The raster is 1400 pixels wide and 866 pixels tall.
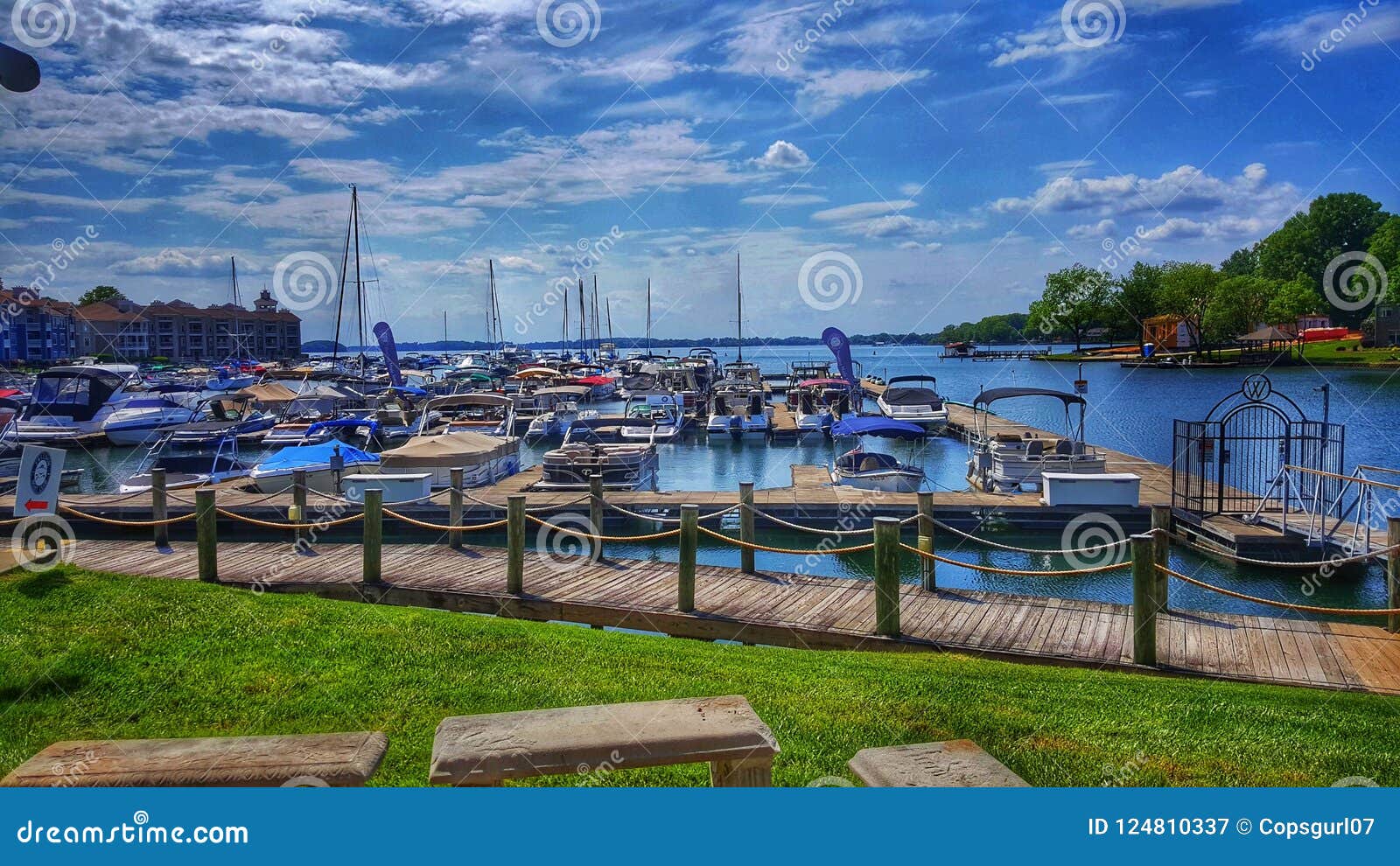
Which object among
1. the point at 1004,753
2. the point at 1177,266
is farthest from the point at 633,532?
the point at 1177,266

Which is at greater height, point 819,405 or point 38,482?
point 38,482

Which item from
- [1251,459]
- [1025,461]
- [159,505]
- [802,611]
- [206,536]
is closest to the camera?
[802,611]

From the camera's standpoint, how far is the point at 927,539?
494 inches

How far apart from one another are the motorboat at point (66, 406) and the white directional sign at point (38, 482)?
1364 inches

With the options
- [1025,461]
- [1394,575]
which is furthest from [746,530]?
[1025,461]

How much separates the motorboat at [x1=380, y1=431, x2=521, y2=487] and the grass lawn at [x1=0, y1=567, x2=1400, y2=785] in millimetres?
14336

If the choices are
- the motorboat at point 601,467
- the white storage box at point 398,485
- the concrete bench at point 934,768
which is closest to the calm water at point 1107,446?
the motorboat at point 601,467

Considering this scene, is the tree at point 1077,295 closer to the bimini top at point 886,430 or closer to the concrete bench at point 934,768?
the bimini top at point 886,430

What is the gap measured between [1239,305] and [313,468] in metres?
112

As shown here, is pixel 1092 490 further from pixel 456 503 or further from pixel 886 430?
pixel 456 503

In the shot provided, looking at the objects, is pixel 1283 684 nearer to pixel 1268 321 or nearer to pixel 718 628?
pixel 718 628

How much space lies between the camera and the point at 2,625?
28.4ft

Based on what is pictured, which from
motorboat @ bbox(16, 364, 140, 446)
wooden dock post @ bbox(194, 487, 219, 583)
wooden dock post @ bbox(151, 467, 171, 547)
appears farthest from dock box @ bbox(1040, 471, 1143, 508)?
motorboat @ bbox(16, 364, 140, 446)

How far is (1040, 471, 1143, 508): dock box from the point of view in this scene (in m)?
22.3
